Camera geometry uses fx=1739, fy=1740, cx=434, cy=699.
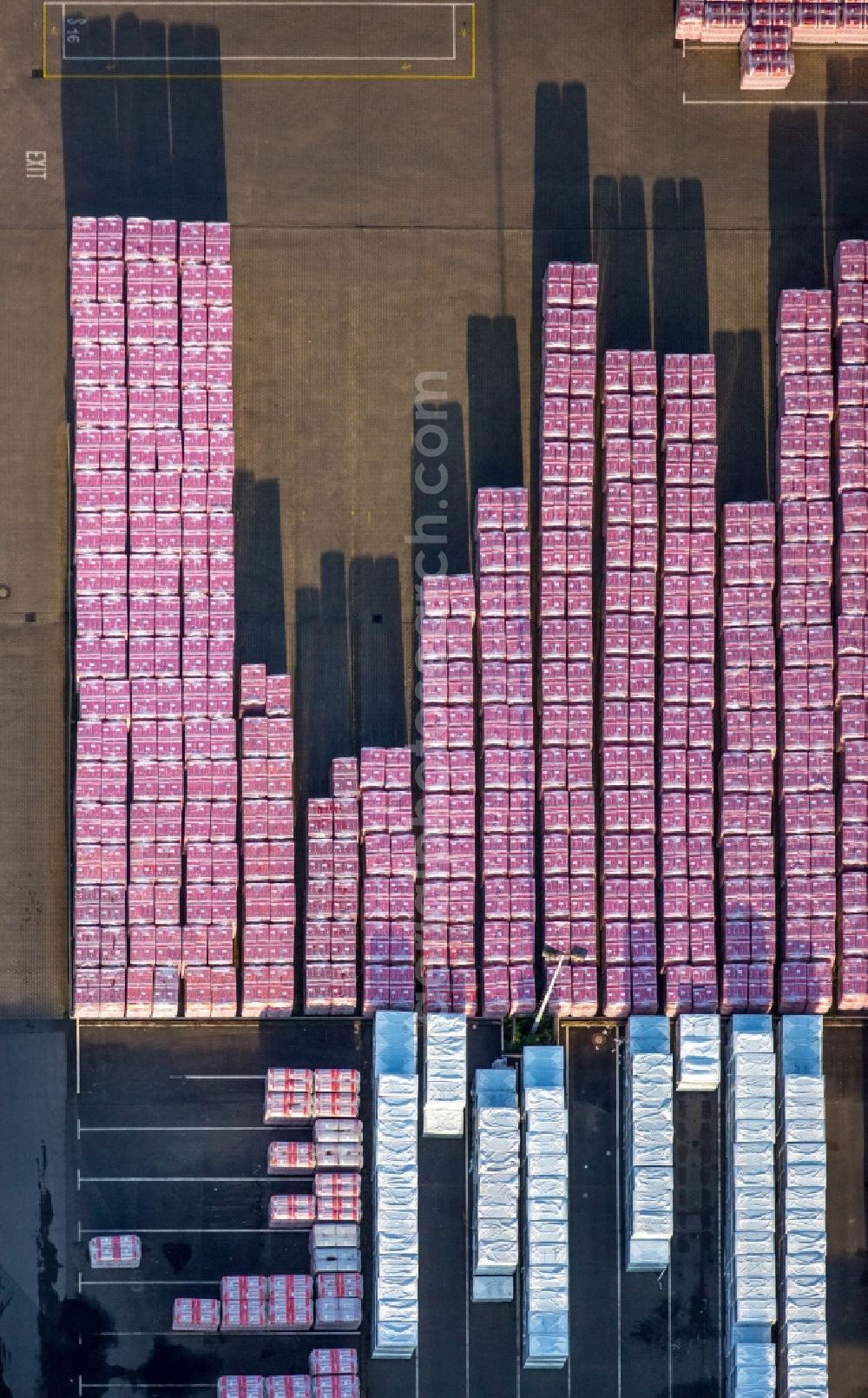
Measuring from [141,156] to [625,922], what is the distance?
111 feet

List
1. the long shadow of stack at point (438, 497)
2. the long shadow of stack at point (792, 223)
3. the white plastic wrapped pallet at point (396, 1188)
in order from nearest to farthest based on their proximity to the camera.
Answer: the white plastic wrapped pallet at point (396, 1188) → the long shadow of stack at point (438, 497) → the long shadow of stack at point (792, 223)

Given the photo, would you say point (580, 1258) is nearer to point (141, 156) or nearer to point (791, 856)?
point (791, 856)

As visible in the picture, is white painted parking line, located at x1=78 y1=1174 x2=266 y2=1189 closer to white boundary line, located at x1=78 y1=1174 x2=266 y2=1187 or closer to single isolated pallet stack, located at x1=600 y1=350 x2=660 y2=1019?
white boundary line, located at x1=78 y1=1174 x2=266 y2=1187

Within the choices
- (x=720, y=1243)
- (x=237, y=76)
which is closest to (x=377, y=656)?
(x=237, y=76)

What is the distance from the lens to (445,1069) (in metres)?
61.8

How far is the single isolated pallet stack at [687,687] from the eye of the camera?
62938mm

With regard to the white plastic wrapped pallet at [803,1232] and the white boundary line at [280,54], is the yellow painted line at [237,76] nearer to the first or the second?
the white boundary line at [280,54]

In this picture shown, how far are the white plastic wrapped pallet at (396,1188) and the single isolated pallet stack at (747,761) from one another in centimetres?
1180

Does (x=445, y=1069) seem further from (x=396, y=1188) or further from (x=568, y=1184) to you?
(x=568, y=1184)

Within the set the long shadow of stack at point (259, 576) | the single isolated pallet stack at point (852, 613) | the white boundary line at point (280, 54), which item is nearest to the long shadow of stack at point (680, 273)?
the single isolated pallet stack at point (852, 613)

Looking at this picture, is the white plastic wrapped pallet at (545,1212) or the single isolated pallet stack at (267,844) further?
the single isolated pallet stack at (267,844)

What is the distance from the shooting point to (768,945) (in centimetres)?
6319

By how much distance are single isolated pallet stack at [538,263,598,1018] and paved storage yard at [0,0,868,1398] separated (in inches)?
67.8

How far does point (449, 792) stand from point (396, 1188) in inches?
556
